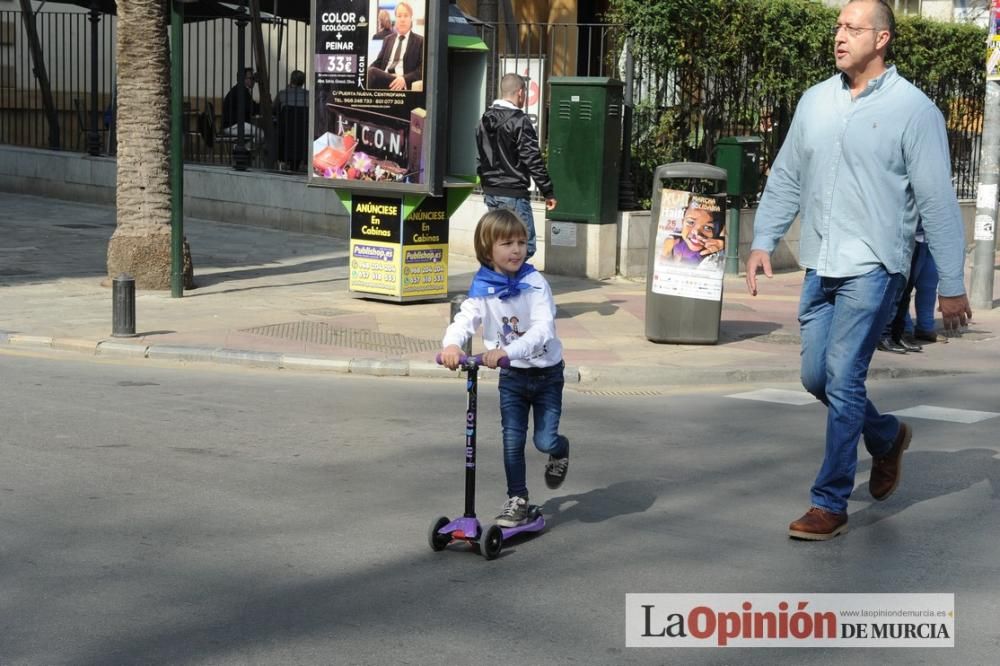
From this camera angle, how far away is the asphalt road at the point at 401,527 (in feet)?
16.2

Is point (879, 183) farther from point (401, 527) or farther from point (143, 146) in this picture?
point (143, 146)

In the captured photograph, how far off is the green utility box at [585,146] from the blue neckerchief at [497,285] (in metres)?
9.41

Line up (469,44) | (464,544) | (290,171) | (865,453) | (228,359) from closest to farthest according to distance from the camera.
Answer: (464,544), (865,453), (228,359), (469,44), (290,171)

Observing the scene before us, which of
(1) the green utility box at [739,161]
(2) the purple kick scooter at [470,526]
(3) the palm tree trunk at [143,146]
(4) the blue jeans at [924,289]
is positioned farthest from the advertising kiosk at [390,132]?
(2) the purple kick scooter at [470,526]

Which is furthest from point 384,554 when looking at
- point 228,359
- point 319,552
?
point 228,359

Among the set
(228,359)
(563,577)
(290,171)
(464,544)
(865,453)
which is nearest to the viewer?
(563,577)

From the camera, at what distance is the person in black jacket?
12.3 m

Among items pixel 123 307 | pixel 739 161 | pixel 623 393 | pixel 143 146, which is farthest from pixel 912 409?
pixel 143 146

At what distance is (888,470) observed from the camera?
6.83 m

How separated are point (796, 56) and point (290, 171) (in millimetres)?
6822

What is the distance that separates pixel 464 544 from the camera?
6137mm

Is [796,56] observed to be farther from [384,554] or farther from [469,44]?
[384,554]

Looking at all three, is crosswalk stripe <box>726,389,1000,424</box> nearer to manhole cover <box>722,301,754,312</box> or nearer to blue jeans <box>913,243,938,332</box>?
blue jeans <box>913,243,938,332</box>

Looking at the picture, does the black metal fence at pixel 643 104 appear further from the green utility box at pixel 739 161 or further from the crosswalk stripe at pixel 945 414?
the crosswalk stripe at pixel 945 414
